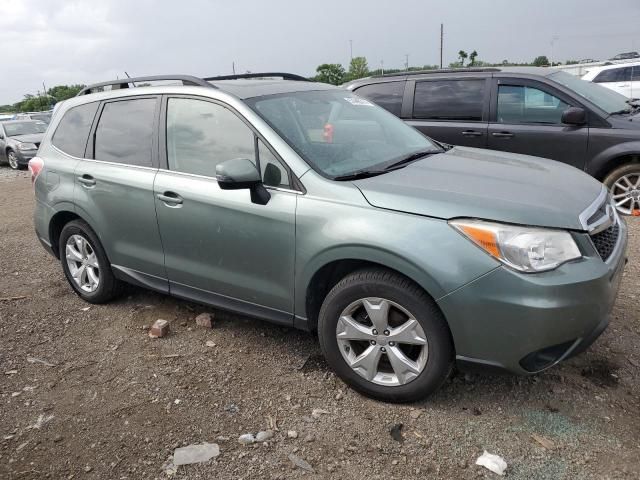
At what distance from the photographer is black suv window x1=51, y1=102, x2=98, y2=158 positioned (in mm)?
4281

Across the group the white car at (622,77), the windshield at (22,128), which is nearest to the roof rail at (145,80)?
the white car at (622,77)

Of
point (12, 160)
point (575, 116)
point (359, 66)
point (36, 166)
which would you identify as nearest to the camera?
point (36, 166)

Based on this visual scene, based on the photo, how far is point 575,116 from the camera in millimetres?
5859

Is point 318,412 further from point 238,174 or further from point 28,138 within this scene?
point 28,138

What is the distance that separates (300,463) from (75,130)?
327cm

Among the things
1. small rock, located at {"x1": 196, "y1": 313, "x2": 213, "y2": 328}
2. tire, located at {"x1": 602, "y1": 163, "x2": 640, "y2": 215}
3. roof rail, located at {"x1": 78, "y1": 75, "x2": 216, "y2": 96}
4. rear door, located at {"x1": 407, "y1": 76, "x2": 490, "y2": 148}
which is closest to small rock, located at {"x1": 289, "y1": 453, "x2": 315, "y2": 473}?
small rock, located at {"x1": 196, "y1": 313, "x2": 213, "y2": 328}

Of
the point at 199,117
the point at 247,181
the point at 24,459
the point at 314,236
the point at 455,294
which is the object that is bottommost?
the point at 24,459

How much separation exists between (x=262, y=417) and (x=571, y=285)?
168cm

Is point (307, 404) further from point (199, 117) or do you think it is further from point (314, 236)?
point (199, 117)

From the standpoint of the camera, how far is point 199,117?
11.5ft

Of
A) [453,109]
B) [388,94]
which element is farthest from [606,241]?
[388,94]

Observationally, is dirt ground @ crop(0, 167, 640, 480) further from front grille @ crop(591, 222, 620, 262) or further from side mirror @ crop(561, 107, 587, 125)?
side mirror @ crop(561, 107, 587, 125)

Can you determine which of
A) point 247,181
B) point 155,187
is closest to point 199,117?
point 155,187

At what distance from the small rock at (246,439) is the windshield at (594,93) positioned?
5257 millimetres
